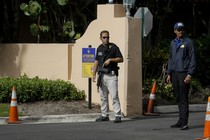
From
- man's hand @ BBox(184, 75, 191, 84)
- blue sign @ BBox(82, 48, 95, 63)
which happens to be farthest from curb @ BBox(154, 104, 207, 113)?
man's hand @ BBox(184, 75, 191, 84)

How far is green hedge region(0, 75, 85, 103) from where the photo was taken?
16.0 metres

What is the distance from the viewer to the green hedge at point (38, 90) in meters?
16.0

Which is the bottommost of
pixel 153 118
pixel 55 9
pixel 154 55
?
pixel 153 118

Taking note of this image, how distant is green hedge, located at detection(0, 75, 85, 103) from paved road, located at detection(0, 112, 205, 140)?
2.62 m

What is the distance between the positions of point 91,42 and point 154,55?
3046 mm

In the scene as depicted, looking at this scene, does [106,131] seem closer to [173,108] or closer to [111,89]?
[111,89]

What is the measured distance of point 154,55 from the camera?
61.8 feet

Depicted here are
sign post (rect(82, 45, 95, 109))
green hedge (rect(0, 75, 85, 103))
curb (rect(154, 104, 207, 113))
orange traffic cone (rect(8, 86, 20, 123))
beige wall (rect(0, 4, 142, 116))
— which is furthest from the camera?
curb (rect(154, 104, 207, 113))

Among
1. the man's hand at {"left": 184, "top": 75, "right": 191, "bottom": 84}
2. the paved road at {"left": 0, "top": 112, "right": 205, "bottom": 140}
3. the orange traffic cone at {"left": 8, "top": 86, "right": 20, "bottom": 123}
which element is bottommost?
the paved road at {"left": 0, "top": 112, "right": 205, "bottom": 140}

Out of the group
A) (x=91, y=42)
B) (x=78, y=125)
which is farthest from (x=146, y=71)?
(x=78, y=125)

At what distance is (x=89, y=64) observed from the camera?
51.6 ft

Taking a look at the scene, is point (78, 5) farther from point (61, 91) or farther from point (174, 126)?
point (174, 126)

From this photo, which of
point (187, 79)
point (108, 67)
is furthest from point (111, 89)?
point (187, 79)

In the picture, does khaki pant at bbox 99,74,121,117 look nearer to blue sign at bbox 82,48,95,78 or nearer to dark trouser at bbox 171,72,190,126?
dark trouser at bbox 171,72,190,126
